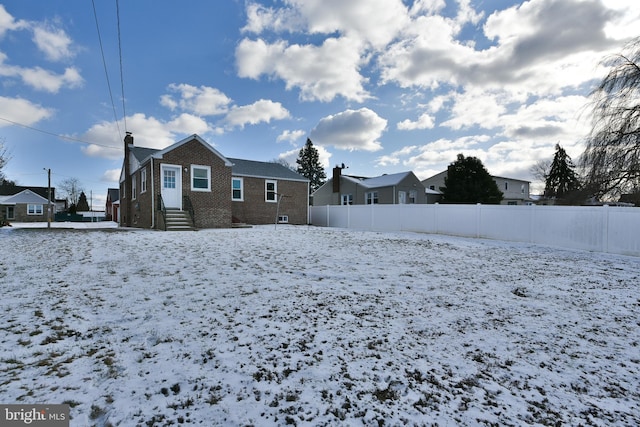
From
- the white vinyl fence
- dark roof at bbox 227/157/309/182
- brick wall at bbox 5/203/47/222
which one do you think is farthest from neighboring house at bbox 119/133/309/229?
brick wall at bbox 5/203/47/222

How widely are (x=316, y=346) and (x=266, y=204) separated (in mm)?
18940

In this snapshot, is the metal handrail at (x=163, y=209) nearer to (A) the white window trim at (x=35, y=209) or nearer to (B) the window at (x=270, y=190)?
(B) the window at (x=270, y=190)

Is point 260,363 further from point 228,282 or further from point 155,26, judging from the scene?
point 155,26

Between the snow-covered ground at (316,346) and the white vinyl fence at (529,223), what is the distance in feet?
17.5

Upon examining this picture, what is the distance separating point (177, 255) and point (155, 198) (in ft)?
29.5

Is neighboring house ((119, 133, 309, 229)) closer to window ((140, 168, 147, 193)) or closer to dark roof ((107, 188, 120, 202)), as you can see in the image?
window ((140, 168, 147, 193))

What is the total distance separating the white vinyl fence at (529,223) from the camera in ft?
30.1

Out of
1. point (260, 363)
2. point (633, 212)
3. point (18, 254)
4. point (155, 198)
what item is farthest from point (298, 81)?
point (260, 363)

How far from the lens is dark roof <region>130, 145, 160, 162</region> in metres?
17.1

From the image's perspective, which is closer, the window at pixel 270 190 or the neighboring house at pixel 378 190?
the window at pixel 270 190

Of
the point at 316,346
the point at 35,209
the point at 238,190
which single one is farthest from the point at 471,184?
the point at 35,209

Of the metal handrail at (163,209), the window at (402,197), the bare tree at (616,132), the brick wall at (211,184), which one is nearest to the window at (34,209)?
the brick wall at (211,184)

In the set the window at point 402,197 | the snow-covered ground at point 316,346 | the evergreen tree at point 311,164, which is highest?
the evergreen tree at point 311,164

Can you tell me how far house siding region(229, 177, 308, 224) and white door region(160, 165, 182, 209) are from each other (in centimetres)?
506
